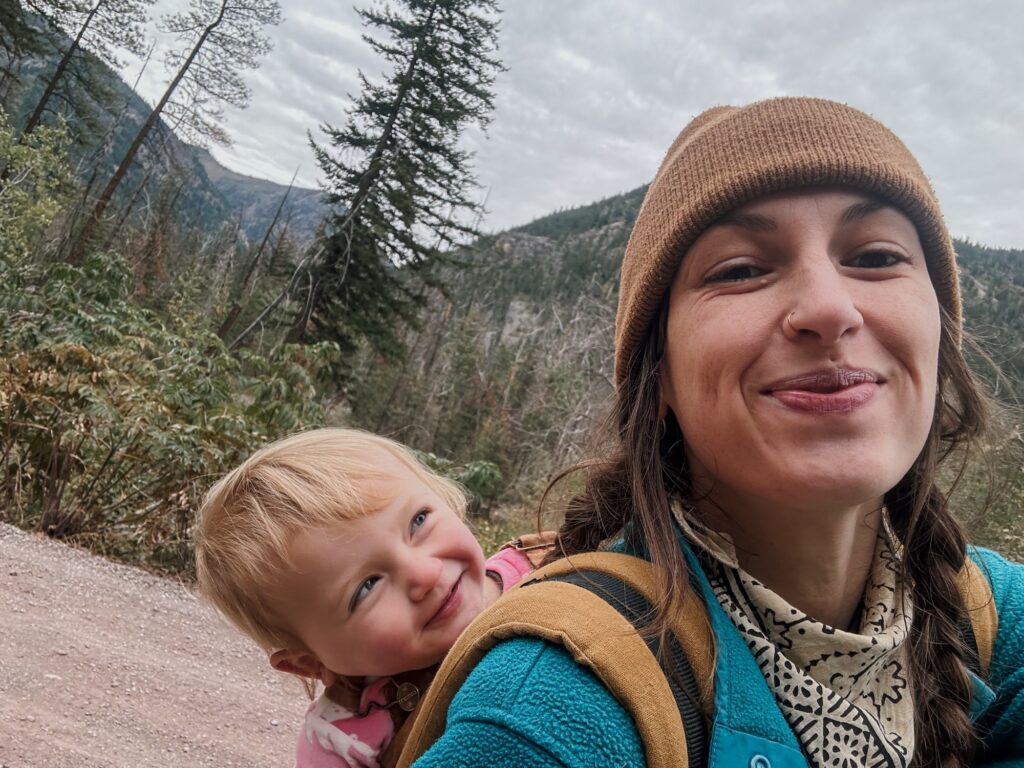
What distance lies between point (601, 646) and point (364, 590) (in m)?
0.78

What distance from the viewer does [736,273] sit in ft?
3.64

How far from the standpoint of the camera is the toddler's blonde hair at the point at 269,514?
146 centimetres

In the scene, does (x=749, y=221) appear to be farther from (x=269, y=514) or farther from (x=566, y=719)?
(x=269, y=514)

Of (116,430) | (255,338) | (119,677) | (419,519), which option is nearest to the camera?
(419,519)

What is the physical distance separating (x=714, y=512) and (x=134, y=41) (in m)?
25.3

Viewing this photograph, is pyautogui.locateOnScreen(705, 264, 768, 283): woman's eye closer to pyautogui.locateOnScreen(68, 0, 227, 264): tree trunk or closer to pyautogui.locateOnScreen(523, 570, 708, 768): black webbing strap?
pyautogui.locateOnScreen(523, 570, 708, 768): black webbing strap

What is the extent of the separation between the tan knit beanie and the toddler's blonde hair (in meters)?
0.72

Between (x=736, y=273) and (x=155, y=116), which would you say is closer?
(x=736, y=273)

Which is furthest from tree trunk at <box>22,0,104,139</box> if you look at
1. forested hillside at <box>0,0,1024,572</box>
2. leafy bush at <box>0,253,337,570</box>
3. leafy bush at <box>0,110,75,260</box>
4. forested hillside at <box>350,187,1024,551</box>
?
leafy bush at <box>0,253,337,570</box>

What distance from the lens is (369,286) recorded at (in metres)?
16.4

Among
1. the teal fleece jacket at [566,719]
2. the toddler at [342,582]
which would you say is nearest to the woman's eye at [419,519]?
the toddler at [342,582]

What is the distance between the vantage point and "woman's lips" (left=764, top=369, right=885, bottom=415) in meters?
0.98

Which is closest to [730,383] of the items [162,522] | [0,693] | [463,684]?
[463,684]

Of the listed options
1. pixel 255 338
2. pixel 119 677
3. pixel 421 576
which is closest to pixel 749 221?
pixel 421 576
